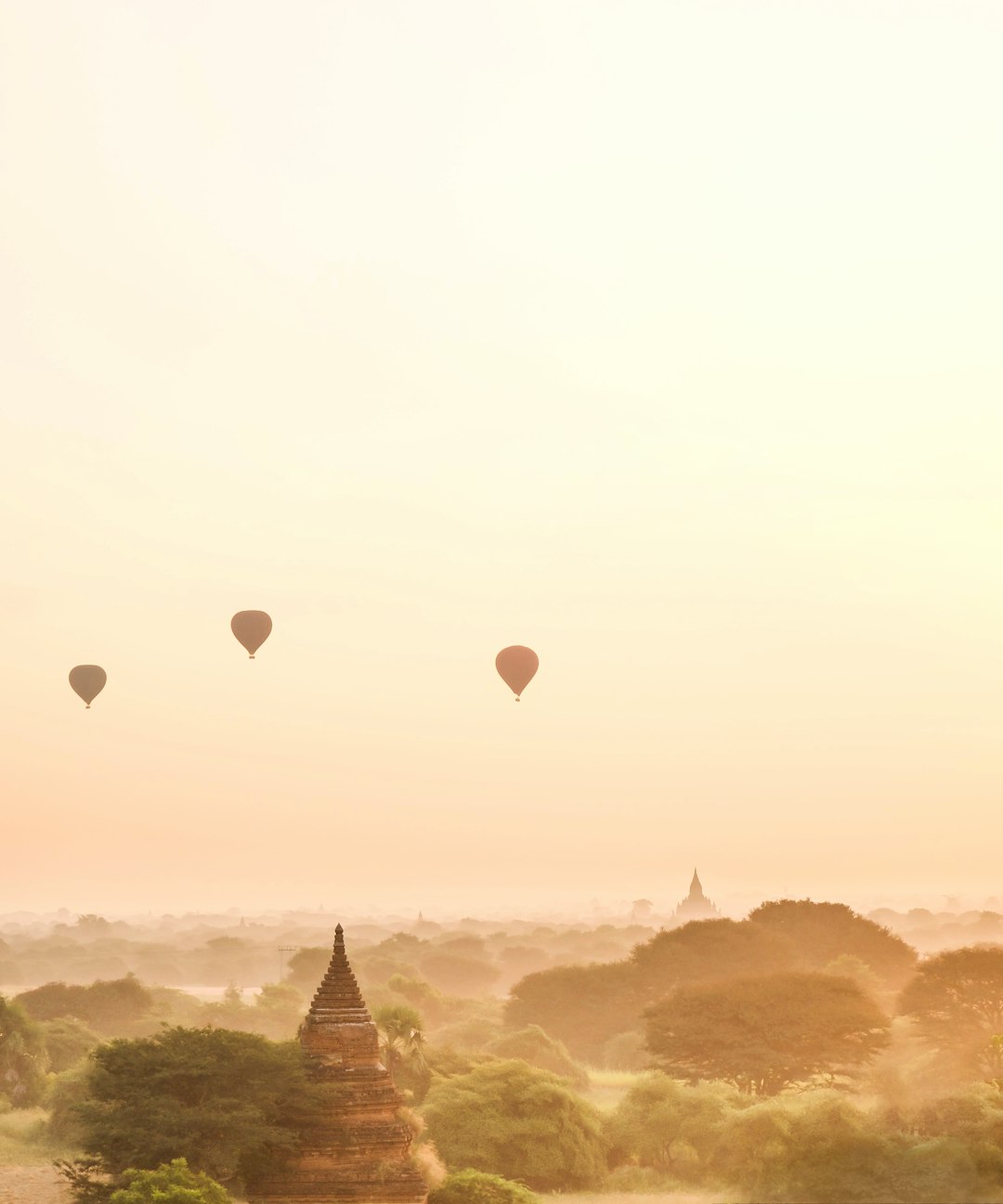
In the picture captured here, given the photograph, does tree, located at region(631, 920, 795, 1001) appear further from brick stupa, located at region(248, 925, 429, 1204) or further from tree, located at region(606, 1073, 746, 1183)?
brick stupa, located at region(248, 925, 429, 1204)

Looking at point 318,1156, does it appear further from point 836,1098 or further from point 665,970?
point 665,970

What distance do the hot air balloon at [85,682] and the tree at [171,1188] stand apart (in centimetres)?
4425

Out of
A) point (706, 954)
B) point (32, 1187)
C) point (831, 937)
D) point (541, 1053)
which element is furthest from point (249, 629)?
point (831, 937)

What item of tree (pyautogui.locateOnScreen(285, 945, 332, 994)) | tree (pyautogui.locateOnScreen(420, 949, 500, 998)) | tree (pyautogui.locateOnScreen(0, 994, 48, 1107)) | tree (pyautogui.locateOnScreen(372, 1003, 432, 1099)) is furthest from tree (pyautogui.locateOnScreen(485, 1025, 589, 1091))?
tree (pyautogui.locateOnScreen(420, 949, 500, 998))

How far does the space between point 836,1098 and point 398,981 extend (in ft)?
169

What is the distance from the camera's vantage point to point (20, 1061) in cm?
6419

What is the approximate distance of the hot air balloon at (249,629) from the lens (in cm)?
6650

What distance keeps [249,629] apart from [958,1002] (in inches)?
1499

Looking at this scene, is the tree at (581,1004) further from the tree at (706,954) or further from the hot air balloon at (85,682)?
the hot air balloon at (85,682)

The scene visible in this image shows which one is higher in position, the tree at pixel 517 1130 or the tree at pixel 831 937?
the tree at pixel 831 937

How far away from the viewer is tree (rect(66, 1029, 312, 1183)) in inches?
1245

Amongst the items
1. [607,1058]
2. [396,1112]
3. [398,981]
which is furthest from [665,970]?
[396,1112]

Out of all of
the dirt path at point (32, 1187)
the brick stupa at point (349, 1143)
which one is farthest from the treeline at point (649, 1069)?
the dirt path at point (32, 1187)

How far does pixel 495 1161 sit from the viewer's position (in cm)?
4581
